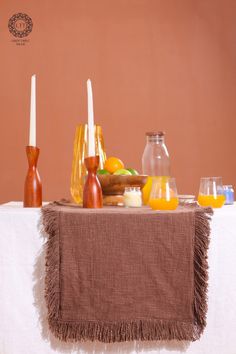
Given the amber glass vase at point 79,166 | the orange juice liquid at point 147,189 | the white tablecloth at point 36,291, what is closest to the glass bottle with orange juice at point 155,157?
the orange juice liquid at point 147,189

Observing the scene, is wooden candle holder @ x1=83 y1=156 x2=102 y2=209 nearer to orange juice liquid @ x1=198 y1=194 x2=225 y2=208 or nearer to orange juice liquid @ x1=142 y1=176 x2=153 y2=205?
orange juice liquid @ x1=142 y1=176 x2=153 y2=205

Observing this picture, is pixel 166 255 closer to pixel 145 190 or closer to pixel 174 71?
pixel 145 190

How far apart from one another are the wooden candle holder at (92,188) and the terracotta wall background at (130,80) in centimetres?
182

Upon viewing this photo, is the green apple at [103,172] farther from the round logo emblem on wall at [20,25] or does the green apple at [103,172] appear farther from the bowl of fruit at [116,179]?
the round logo emblem on wall at [20,25]

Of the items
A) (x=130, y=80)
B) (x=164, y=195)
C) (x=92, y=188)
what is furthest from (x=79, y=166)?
(x=130, y=80)

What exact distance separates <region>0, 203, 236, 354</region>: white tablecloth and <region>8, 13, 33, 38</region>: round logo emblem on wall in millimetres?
2177

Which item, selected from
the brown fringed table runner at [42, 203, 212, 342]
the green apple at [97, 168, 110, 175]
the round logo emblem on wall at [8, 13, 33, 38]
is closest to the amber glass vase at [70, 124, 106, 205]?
the green apple at [97, 168, 110, 175]

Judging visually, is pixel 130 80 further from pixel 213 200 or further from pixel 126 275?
pixel 126 275

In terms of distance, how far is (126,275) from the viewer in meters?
1.16

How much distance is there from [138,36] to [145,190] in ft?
6.48

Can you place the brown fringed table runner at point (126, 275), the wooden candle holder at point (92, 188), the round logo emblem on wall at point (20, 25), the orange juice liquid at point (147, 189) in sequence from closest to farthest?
the brown fringed table runner at point (126, 275)
the wooden candle holder at point (92, 188)
the orange juice liquid at point (147, 189)
the round logo emblem on wall at point (20, 25)

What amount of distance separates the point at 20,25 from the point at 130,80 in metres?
0.78

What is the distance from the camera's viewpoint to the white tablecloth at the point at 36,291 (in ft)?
3.94

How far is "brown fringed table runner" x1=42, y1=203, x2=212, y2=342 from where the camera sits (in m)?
1.15
